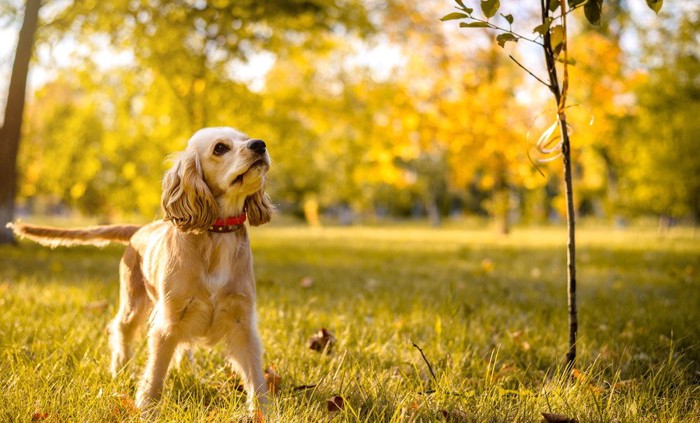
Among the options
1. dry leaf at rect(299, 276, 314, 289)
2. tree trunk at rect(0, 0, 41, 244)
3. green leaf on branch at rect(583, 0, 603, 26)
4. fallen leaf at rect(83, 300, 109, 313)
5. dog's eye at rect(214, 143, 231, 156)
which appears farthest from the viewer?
tree trunk at rect(0, 0, 41, 244)

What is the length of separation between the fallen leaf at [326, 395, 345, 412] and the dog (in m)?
0.33

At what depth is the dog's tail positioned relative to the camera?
9.93ft

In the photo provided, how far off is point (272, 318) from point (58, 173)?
19697mm

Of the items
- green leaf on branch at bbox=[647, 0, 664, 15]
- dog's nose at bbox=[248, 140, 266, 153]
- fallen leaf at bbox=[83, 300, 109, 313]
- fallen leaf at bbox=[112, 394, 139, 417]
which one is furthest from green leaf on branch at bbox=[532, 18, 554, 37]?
fallen leaf at bbox=[83, 300, 109, 313]

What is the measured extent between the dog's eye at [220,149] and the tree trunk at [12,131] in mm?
6331

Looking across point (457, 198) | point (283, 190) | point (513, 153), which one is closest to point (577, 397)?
point (513, 153)

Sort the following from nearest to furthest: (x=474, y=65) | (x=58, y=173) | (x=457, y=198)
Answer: (x=474, y=65), (x=58, y=173), (x=457, y=198)

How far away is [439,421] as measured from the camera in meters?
1.91

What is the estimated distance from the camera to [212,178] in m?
2.54

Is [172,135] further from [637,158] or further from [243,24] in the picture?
[637,158]

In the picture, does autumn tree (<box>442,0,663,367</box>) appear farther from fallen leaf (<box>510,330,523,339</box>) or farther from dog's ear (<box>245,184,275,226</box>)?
dog's ear (<box>245,184,275,226</box>)

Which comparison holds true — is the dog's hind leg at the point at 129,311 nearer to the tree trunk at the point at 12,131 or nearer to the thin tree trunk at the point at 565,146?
the thin tree trunk at the point at 565,146

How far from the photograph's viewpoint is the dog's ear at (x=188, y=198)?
2.39 metres

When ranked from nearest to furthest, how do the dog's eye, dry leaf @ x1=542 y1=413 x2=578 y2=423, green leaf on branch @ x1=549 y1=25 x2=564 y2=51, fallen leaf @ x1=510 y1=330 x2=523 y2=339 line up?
dry leaf @ x1=542 y1=413 x2=578 y2=423
green leaf on branch @ x1=549 y1=25 x2=564 y2=51
the dog's eye
fallen leaf @ x1=510 y1=330 x2=523 y2=339
